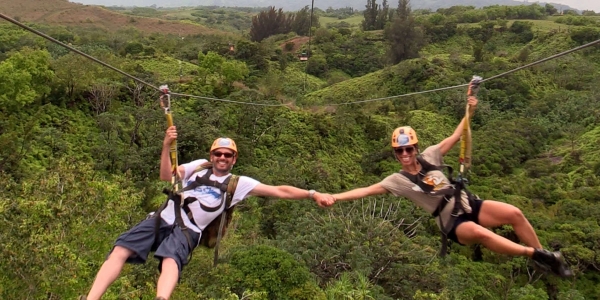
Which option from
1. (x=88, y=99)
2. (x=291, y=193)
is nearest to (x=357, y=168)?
(x=88, y=99)

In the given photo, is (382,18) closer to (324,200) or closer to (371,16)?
(371,16)

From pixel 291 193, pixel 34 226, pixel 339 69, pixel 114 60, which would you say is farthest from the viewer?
pixel 339 69

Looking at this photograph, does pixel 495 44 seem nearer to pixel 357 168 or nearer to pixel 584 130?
pixel 584 130

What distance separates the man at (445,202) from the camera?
11.8 ft

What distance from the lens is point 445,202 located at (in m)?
3.73

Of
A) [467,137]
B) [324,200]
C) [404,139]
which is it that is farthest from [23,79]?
[467,137]

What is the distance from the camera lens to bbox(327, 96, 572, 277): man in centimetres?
361

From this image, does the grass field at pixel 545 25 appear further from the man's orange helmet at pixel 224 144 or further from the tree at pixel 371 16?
the man's orange helmet at pixel 224 144

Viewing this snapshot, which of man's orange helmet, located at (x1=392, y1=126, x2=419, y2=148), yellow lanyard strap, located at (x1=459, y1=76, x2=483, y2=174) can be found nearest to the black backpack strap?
man's orange helmet, located at (x1=392, y1=126, x2=419, y2=148)

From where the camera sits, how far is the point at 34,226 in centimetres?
747

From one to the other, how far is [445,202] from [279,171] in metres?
14.2

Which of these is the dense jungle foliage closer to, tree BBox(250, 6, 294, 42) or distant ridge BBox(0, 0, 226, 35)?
tree BBox(250, 6, 294, 42)

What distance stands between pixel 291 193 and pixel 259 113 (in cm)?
1903

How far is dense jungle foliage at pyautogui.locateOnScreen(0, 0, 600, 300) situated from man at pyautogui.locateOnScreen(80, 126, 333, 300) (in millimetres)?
4448
